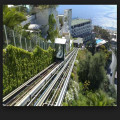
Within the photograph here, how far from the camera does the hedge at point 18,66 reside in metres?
4.61

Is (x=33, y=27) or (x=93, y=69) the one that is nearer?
(x=93, y=69)

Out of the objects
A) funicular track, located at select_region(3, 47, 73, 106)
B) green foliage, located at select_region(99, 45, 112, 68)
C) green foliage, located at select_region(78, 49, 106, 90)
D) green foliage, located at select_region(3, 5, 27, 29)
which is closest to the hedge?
funicular track, located at select_region(3, 47, 73, 106)

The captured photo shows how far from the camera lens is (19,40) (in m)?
5.23

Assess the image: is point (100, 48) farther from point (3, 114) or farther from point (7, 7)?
point (3, 114)

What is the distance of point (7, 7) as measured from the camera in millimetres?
4934

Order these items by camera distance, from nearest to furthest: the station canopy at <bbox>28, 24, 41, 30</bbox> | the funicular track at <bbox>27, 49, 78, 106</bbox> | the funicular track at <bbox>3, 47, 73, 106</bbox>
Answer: the funicular track at <bbox>3, 47, 73, 106</bbox> < the funicular track at <bbox>27, 49, 78, 106</bbox> < the station canopy at <bbox>28, 24, 41, 30</bbox>

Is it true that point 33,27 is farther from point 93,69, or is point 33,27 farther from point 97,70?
point 97,70

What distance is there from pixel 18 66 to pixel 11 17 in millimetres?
1429

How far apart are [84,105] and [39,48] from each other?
8.81ft

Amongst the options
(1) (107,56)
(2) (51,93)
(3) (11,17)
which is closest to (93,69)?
(1) (107,56)

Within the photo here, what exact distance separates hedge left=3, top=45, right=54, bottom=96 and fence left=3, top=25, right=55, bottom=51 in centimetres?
15

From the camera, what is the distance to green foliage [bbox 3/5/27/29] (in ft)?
16.5

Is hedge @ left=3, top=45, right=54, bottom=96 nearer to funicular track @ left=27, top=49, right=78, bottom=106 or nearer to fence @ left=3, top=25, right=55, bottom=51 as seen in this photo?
fence @ left=3, top=25, right=55, bottom=51

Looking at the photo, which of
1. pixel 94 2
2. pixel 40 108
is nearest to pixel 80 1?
pixel 94 2
